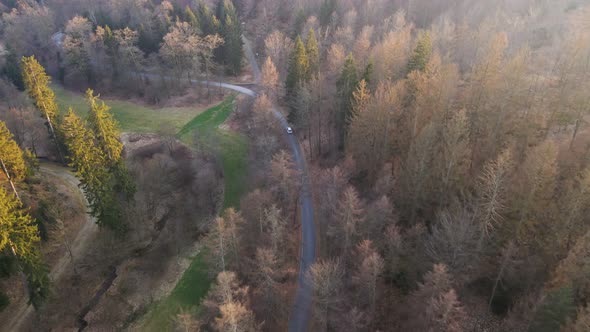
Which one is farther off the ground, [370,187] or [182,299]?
[370,187]

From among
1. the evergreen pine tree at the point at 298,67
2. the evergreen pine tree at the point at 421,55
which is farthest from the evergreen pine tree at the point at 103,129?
the evergreen pine tree at the point at 421,55

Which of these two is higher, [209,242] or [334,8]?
[334,8]

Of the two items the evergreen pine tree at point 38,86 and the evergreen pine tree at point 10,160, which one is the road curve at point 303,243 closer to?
the evergreen pine tree at point 10,160

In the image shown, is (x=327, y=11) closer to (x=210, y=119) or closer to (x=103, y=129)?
(x=210, y=119)

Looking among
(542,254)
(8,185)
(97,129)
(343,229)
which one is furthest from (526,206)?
(8,185)

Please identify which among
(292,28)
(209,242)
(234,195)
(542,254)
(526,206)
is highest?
(292,28)

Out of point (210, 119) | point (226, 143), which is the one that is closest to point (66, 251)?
point (226, 143)

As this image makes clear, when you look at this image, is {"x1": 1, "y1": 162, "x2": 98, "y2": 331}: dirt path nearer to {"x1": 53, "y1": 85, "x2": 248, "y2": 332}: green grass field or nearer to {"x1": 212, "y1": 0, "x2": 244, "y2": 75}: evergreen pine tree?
{"x1": 53, "y1": 85, "x2": 248, "y2": 332}: green grass field

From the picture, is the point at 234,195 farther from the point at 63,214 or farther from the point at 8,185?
the point at 8,185
